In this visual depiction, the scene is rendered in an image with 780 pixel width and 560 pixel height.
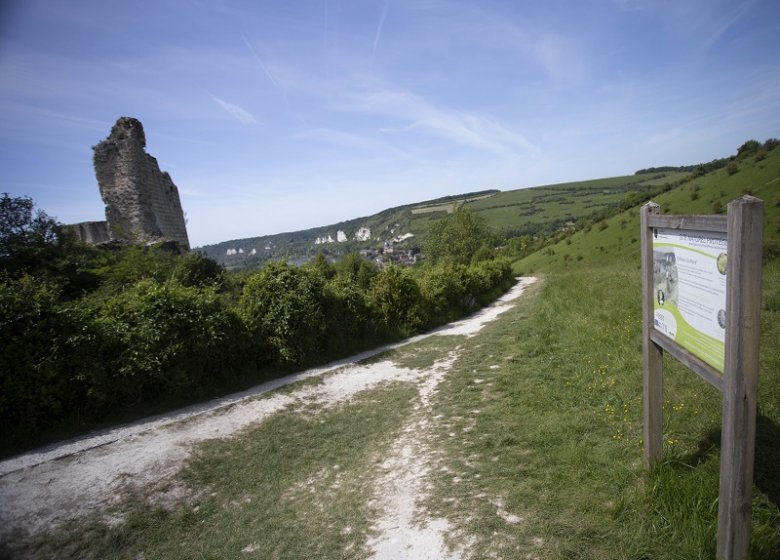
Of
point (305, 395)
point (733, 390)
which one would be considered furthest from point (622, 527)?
point (305, 395)

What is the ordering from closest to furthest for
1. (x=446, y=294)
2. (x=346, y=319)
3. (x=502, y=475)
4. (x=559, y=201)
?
(x=502, y=475) < (x=346, y=319) < (x=446, y=294) < (x=559, y=201)

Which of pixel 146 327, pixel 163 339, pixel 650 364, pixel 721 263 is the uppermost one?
pixel 721 263

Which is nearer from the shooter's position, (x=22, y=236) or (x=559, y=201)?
(x=22, y=236)

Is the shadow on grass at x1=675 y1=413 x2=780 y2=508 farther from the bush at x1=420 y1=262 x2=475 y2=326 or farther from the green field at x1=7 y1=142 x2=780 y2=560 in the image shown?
the bush at x1=420 y1=262 x2=475 y2=326

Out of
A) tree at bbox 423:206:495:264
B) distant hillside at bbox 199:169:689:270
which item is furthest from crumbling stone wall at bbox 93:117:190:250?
distant hillside at bbox 199:169:689:270

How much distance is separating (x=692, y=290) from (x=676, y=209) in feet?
163

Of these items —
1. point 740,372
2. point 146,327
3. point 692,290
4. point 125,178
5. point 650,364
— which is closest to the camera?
point 740,372

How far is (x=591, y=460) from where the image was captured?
4.28m

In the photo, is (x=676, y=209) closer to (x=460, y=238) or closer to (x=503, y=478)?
(x=460, y=238)

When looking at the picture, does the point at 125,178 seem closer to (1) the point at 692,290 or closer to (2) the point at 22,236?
(2) the point at 22,236

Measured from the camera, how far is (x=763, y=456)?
3.73m

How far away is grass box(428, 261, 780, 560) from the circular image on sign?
6.85ft

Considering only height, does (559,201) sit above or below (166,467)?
above

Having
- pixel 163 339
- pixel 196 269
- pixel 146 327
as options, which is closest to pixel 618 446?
pixel 163 339
